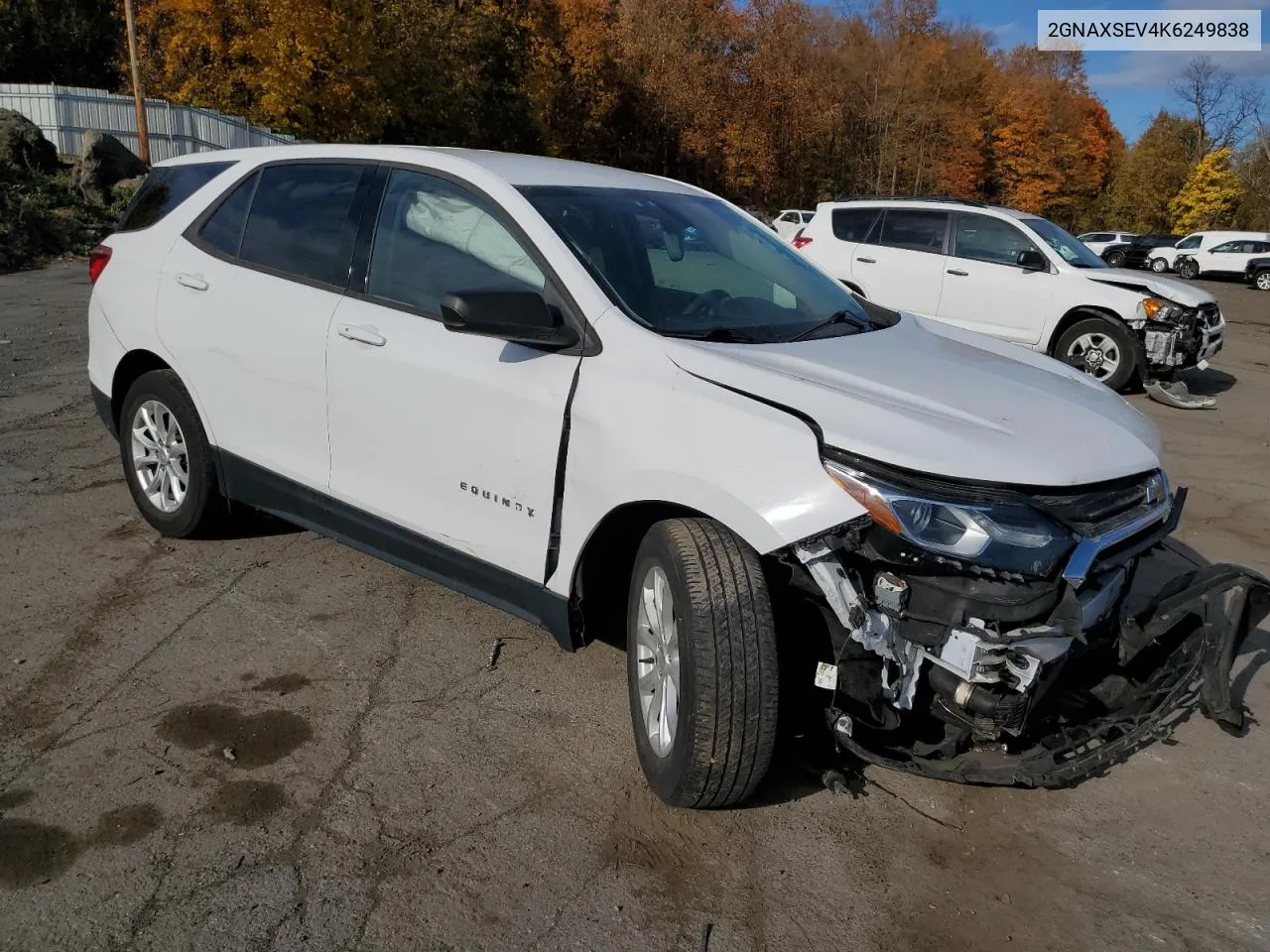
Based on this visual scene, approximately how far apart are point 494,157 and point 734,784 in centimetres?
Result: 257

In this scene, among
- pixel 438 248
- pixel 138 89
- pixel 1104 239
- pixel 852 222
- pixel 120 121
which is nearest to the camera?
pixel 438 248

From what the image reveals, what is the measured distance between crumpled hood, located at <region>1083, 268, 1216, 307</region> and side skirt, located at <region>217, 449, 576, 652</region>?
852cm

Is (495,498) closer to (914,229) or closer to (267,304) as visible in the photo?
(267,304)

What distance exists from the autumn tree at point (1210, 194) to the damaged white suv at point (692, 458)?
5966cm

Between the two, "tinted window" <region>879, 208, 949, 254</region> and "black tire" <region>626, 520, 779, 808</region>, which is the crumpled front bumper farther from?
"tinted window" <region>879, 208, 949, 254</region>

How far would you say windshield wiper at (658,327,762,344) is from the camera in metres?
3.20

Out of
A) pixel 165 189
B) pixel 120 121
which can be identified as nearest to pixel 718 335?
pixel 165 189

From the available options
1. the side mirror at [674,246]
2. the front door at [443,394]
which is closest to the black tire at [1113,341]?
the side mirror at [674,246]

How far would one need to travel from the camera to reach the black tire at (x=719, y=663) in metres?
2.69

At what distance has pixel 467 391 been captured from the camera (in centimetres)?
336

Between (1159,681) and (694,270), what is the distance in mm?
2081

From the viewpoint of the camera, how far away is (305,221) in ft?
13.5

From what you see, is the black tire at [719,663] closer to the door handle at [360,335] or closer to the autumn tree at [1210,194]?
the door handle at [360,335]

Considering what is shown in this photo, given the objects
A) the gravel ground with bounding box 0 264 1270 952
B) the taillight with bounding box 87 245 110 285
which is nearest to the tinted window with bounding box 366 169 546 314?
the gravel ground with bounding box 0 264 1270 952
